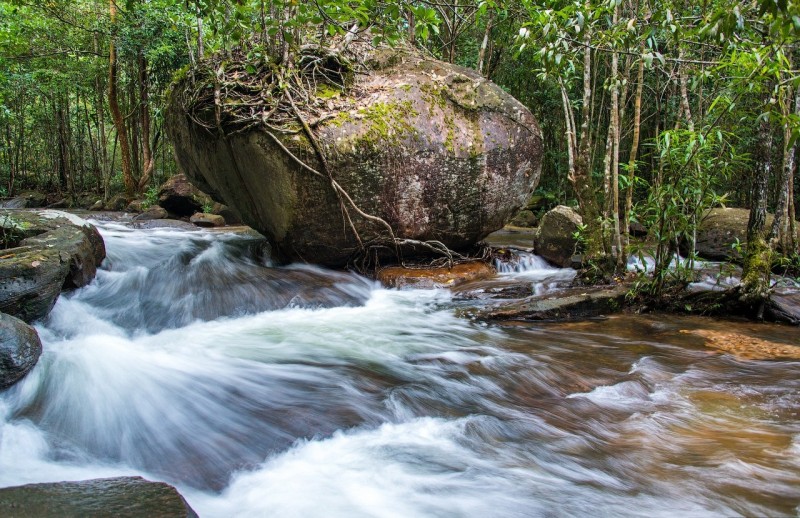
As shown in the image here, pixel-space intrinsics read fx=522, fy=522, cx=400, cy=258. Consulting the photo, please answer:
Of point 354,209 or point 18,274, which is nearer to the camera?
point 18,274

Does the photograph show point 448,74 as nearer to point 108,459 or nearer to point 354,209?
point 354,209

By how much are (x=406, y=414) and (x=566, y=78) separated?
A: 198 inches

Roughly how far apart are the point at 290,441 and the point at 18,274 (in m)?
2.85

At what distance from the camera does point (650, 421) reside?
10.5 feet

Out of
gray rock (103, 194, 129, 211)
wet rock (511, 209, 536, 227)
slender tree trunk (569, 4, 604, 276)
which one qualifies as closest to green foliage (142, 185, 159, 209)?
gray rock (103, 194, 129, 211)

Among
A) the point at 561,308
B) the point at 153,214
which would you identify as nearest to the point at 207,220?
the point at 153,214

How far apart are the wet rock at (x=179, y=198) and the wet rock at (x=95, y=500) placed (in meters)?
13.1

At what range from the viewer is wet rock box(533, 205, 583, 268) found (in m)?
8.09

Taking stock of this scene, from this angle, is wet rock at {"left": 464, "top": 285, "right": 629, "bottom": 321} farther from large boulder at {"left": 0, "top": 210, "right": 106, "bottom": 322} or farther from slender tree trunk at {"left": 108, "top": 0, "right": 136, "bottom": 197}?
slender tree trunk at {"left": 108, "top": 0, "right": 136, "bottom": 197}

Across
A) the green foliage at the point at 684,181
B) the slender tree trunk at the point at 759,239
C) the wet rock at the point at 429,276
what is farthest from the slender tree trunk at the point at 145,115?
the slender tree trunk at the point at 759,239

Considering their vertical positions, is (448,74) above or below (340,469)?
above

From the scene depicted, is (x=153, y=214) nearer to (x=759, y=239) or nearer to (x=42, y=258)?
(x=42, y=258)

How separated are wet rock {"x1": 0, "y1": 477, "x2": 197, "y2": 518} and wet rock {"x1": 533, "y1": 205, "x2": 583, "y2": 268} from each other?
23.1 feet

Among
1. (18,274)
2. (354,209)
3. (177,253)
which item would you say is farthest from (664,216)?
(177,253)
